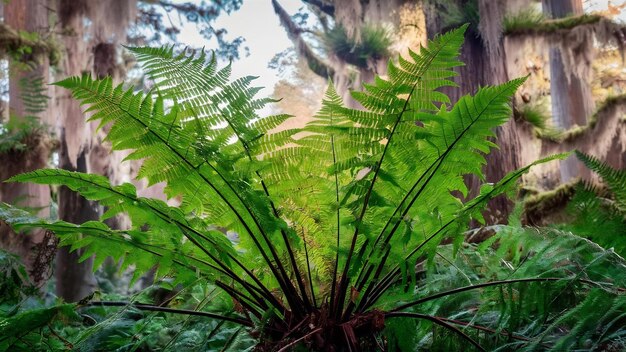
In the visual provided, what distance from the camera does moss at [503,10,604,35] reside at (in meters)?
4.24

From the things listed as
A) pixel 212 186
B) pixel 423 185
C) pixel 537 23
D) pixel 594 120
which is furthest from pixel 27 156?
pixel 594 120

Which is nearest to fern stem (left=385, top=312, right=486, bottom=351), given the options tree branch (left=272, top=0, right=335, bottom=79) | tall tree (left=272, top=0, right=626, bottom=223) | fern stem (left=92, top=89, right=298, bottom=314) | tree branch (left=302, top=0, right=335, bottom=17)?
fern stem (left=92, top=89, right=298, bottom=314)

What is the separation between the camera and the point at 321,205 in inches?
46.5

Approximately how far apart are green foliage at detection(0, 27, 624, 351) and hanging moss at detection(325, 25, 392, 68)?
477cm

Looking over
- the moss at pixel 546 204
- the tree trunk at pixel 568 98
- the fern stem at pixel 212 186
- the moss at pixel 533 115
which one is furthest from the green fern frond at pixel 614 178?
the tree trunk at pixel 568 98

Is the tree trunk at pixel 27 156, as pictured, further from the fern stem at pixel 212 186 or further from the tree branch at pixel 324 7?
the tree branch at pixel 324 7

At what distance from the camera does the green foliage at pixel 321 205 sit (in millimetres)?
1019

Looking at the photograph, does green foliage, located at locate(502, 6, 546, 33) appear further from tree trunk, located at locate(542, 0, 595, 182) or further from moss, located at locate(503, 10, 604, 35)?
tree trunk, located at locate(542, 0, 595, 182)

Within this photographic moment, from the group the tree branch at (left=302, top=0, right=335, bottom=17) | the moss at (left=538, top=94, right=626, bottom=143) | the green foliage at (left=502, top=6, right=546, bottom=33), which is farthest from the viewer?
the tree branch at (left=302, top=0, right=335, bottom=17)

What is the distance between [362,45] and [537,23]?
2.53m

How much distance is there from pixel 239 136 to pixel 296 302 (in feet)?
1.21

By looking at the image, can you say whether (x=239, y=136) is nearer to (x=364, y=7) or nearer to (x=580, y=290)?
(x=580, y=290)

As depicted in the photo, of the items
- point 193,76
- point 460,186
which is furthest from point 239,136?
point 460,186

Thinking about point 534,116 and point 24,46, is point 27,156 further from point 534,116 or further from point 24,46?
point 534,116
